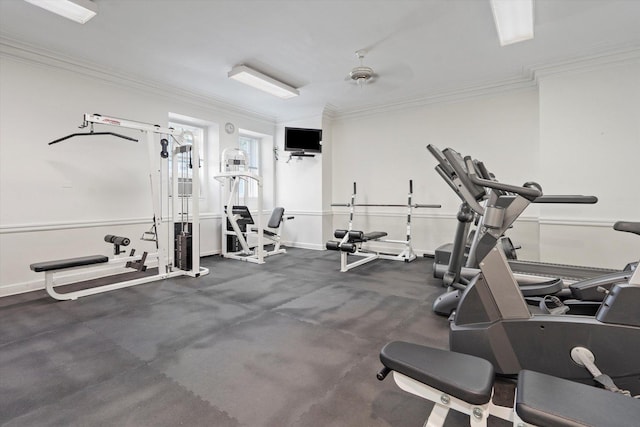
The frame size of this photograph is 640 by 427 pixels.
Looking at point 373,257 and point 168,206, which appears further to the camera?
point 373,257

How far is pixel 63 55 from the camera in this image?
365 cm

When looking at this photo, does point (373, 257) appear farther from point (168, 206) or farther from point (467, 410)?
point (467, 410)

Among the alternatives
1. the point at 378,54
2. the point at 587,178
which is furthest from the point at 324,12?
the point at 587,178

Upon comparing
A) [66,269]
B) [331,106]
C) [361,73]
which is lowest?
[66,269]

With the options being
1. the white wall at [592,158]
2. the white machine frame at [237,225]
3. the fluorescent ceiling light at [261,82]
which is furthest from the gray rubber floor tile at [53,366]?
the white wall at [592,158]

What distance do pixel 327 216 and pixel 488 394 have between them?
216 inches

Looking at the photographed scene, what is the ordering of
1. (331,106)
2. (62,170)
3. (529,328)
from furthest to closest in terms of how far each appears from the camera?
(331,106) → (62,170) → (529,328)

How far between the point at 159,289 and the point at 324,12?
3.52 m

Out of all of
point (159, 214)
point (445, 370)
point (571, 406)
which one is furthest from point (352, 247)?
point (571, 406)

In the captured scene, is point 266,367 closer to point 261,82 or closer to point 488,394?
point 488,394

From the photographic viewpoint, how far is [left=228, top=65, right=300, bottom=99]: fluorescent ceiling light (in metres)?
3.99

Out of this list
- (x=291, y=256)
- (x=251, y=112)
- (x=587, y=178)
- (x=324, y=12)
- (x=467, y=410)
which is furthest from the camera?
(x=251, y=112)

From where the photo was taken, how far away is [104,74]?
4047 millimetres

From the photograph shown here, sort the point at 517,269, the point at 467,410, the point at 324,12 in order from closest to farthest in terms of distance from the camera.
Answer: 1. the point at 467,410
2. the point at 324,12
3. the point at 517,269
